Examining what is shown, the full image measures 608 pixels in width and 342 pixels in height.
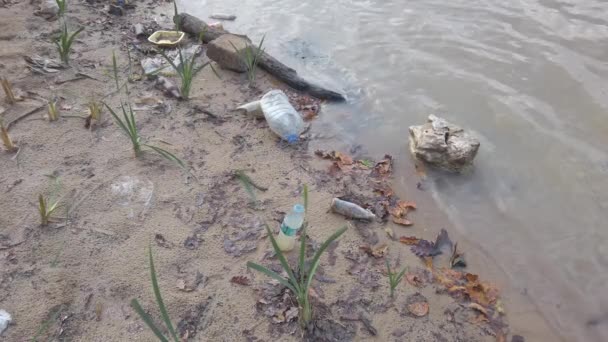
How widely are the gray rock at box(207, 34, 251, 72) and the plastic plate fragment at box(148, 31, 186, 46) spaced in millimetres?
445

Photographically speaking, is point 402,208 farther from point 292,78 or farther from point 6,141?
point 6,141

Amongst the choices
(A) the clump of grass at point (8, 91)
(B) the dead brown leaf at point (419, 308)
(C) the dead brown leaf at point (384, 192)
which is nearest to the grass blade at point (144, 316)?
(B) the dead brown leaf at point (419, 308)

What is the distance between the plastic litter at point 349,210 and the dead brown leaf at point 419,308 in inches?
25.0

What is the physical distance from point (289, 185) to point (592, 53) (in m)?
3.49

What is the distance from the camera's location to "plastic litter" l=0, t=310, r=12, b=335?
75.5 inches

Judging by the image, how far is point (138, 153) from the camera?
2.94 metres

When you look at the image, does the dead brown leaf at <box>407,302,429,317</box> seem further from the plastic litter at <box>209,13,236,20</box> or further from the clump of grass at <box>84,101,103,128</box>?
the plastic litter at <box>209,13,236,20</box>

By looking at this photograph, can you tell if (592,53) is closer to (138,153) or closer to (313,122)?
(313,122)

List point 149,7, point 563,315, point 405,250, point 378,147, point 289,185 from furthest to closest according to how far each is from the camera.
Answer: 1. point 149,7
2. point 378,147
3. point 289,185
4. point 405,250
5. point 563,315

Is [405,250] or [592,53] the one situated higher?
[592,53]

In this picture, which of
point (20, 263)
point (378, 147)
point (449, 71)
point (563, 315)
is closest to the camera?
point (20, 263)

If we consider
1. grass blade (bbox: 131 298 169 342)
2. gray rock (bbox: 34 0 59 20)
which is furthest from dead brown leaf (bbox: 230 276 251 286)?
gray rock (bbox: 34 0 59 20)

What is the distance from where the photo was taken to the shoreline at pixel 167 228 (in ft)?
6.79

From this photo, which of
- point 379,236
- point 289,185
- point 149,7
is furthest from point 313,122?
point 149,7
